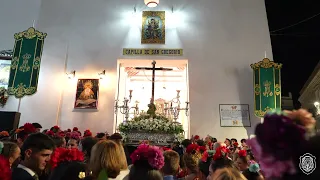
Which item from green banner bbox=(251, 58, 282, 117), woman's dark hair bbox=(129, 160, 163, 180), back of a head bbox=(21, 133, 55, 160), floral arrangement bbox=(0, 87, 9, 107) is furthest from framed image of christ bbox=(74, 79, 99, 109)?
woman's dark hair bbox=(129, 160, 163, 180)

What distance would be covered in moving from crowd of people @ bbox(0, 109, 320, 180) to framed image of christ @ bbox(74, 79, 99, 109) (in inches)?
198

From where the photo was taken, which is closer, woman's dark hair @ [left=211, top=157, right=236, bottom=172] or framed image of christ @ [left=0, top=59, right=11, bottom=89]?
woman's dark hair @ [left=211, top=157, right=236, bottom=172]

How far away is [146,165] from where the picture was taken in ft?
6.26

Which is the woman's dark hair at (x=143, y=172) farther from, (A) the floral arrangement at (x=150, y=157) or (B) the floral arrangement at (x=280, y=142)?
(B) the floral arrangement at (x=280, y=142)

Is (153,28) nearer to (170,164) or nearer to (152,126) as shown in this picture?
(152,126)

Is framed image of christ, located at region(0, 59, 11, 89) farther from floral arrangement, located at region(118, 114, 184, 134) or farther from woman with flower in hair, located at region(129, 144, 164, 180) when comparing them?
woman with flower in hair, located at region(129, 144, 164, 180)

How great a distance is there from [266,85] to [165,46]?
11.7ft

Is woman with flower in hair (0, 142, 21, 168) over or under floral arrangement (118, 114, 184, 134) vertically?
under

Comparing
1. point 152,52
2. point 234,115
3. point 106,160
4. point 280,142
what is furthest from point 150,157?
point 152,52

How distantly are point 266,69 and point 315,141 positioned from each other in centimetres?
790

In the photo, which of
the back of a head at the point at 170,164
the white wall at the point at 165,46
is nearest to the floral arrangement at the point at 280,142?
the back of a head at the point at 170,164

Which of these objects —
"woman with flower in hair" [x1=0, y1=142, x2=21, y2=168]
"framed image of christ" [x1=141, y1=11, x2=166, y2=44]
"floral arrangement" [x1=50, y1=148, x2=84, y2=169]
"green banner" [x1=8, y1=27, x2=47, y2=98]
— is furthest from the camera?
"framed image of christ" [x1=141, y1=11, x2=166, y2=44]

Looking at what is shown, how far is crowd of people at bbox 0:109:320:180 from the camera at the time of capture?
0.91 meters

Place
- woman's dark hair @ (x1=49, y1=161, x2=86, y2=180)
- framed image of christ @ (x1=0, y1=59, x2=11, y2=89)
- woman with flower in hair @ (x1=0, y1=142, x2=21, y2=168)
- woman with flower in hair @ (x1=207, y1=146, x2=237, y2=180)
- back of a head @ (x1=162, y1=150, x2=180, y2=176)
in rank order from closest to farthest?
woman's dark hair @ (x1=49, y1=161, x2=86, y2=180) < woman with flower in hair @ (x1=207, y1=146, x2=237, y2=180) < woman with flower in hair @ (x1=0, y1=142, x2=21, y2=168) < back of a head @ (x1=162, y1=150, x2=180, y2=176) < framed image of christ @ (x1=0, y1=59, x2=11, y2=89)
